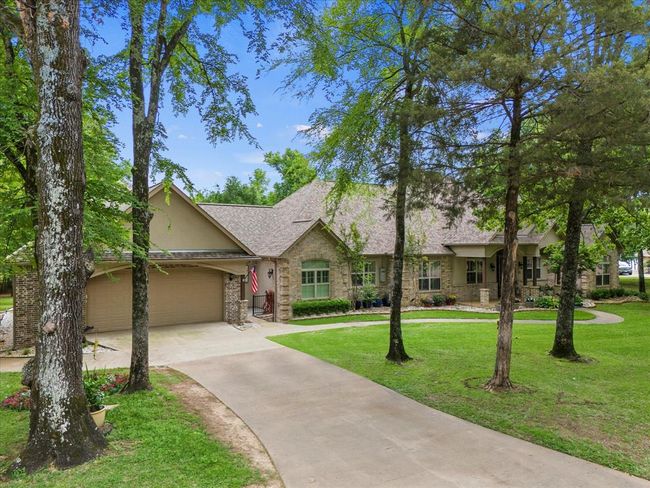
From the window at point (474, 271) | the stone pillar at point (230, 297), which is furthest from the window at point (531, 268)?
the stone pillar at point (230, 297)

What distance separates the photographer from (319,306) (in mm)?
21703

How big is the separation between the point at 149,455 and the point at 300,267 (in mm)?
15388

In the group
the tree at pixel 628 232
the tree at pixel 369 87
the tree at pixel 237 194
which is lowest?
the tree at pixel 628 232

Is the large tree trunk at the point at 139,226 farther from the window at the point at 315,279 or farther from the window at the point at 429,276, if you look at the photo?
the window at the point at 429,276

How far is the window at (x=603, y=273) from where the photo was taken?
2834cm

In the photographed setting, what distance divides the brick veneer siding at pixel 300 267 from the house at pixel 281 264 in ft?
0.16

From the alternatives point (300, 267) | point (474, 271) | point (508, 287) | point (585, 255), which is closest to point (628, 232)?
point (585, 255)

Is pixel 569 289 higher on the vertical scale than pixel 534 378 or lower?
higher

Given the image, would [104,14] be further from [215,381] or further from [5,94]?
[215,381]

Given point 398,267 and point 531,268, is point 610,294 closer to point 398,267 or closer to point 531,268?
point 531,268

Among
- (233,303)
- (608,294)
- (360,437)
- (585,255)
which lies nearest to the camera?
(360,437)

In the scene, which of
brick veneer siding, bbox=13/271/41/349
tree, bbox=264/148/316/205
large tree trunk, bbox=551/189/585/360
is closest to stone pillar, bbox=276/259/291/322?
brick veneer siding, bbox=13/271/41/349

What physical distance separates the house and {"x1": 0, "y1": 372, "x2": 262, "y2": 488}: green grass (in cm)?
651

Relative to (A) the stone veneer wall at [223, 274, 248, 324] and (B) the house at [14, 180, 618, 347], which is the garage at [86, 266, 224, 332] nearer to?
(B) the house at [14, 180, 618, 347]
